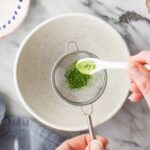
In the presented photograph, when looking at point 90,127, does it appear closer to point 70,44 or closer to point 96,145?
point 96,145

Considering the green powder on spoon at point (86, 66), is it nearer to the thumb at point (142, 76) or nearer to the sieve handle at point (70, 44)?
the sieve handle at point (70, 44)

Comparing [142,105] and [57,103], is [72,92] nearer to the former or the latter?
[57,103]

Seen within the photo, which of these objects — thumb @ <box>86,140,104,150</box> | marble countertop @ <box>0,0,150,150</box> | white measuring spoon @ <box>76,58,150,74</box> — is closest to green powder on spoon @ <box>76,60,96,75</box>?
white measuring spoon @ <box>76,58,150,74</box>

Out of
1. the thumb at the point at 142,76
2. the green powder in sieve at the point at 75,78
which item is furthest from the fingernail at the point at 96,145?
the green powder in sieve at the point at 75,78

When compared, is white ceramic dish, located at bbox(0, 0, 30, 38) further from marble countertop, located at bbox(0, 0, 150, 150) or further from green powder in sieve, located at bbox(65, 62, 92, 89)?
green powder in sieve, located at bbox(65, 62, 92, 89)

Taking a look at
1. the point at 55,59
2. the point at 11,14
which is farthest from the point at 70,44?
the point at 11,14
